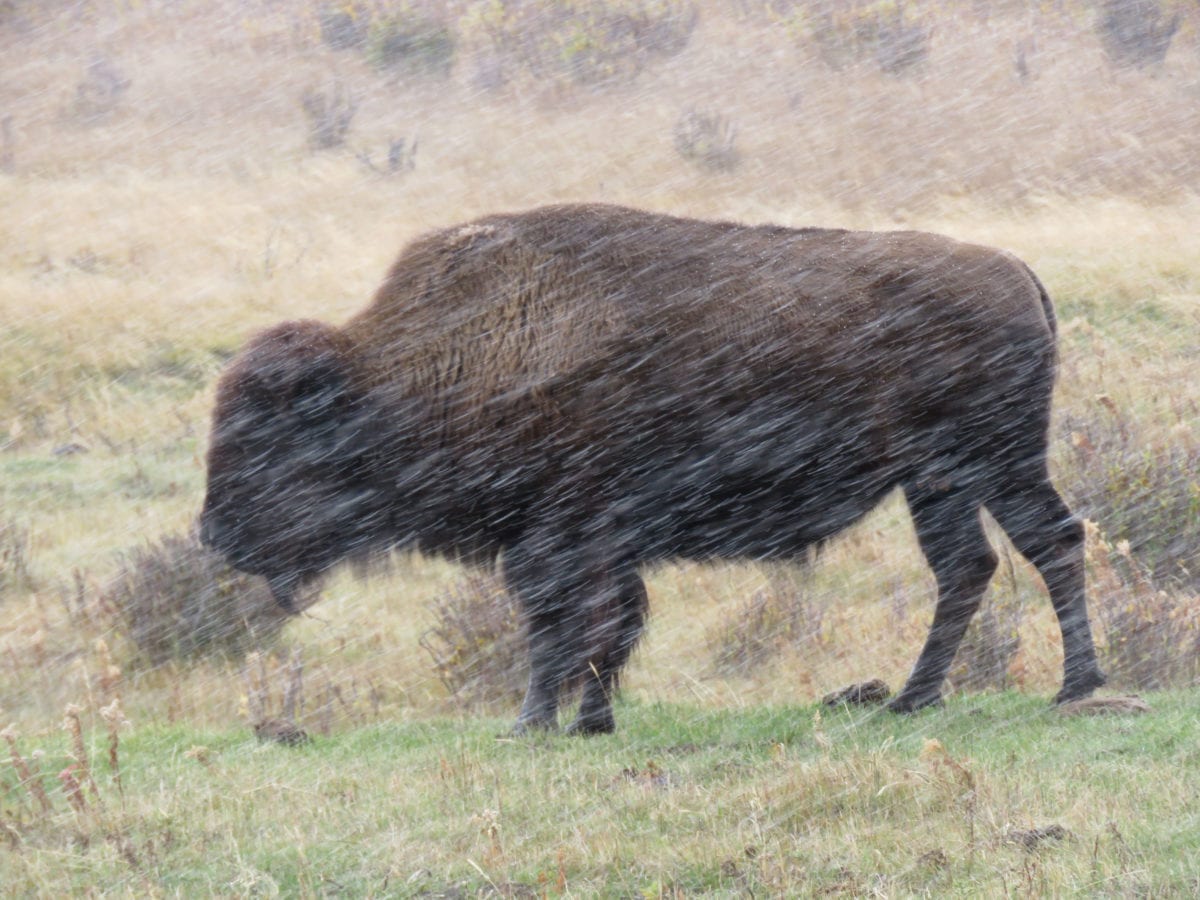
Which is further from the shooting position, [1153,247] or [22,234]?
[22,234]

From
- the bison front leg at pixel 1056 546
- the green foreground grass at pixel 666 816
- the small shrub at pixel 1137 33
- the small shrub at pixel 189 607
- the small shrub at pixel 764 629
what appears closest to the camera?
the green foreground grass at pixel 666 816

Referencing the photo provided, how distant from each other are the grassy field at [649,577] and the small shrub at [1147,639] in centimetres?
2

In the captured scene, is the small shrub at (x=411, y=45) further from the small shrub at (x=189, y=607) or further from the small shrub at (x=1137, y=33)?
the small shrub at (x=189, y=607)

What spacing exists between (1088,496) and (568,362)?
5.12 metres

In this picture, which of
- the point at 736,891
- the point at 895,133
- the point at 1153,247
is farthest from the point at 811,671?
the point at 895,133

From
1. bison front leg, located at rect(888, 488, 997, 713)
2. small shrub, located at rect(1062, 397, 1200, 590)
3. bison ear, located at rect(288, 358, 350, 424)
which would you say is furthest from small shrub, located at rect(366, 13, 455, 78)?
bison front leg, located at rect(888, 488, 997, 713)

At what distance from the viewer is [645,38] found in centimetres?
3128

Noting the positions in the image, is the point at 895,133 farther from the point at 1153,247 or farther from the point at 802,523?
the point at 802,523

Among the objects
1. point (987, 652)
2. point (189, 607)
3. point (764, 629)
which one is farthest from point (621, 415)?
point (189, 607)

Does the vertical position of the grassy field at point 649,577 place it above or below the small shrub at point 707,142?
above

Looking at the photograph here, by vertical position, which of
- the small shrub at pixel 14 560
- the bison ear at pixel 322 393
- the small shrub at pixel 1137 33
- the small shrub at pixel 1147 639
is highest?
the bison ear at pixel 322 393

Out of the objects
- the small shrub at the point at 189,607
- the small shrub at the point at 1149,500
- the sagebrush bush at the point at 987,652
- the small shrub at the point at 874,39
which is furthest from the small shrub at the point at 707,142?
the sagebrush bush at the point at 987,652

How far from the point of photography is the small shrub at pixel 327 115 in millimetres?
25906

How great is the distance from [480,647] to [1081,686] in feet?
11.2
